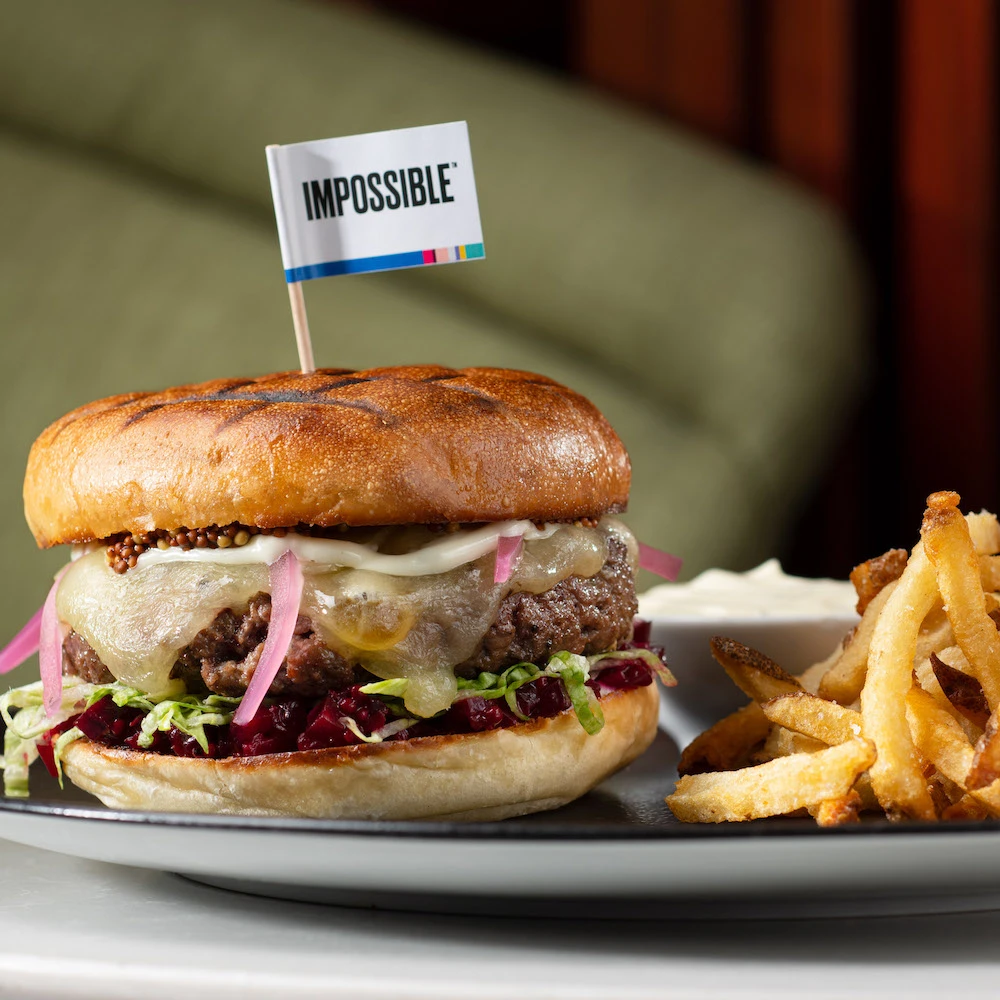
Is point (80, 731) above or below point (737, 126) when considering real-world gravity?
below

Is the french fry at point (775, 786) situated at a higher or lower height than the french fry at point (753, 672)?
lower

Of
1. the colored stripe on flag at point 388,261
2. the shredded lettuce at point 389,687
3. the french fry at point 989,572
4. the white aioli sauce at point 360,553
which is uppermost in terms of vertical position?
the colored stripe on flag at point 388,261

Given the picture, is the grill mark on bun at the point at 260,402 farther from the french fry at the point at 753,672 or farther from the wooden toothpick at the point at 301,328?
the french fry at the point at 753,672

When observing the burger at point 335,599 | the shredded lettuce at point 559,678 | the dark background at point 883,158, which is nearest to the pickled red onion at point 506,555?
the burger at point 335,599

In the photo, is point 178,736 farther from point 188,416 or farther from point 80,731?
point 188,416


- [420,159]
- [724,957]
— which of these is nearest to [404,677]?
[724,957]

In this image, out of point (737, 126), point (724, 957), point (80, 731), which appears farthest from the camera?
point (737, 126)

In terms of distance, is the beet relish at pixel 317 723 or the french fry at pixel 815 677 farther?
the french fry at pixel 815 677

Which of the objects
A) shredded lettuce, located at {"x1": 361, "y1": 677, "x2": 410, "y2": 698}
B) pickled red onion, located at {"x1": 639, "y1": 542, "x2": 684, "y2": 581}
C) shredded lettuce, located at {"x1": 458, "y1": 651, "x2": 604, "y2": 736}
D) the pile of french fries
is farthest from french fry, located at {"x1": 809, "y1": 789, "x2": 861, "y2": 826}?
pickled red onion, located at {"x1": 639, "y1": 542, "x2": 684, "y2": 581}
